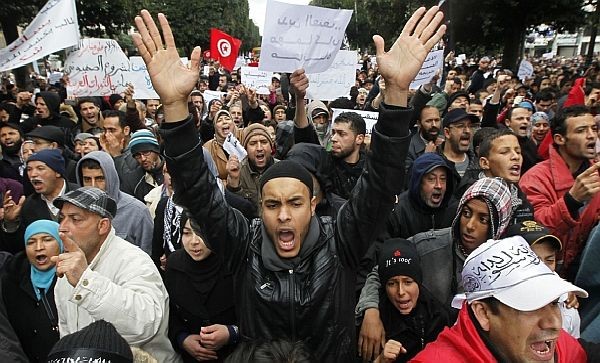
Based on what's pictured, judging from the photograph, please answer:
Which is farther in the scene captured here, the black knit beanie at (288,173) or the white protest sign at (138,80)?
the white protest sign at (138,80)

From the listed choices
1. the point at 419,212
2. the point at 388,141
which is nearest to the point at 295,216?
the point at 388,141

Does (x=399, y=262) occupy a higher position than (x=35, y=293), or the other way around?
(x=399, y=262)

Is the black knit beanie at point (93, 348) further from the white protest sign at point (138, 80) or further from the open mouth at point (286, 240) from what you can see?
the white protest sign at point (138, 80)

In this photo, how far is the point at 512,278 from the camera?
1781 millimetres

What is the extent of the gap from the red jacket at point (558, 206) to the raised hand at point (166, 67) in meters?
2.36

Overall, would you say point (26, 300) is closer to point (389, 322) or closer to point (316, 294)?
point (316, 294)

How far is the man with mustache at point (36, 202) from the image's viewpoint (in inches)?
151

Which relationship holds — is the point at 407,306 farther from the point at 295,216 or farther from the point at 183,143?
the point at 183,143

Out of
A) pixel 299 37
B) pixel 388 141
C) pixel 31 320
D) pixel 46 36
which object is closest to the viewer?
pixel 388 141

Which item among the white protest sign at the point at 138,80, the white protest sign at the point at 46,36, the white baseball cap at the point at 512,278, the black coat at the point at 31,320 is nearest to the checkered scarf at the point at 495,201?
the white baseball cap at the point at 512,278

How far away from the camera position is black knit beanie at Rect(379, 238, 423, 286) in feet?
8.66

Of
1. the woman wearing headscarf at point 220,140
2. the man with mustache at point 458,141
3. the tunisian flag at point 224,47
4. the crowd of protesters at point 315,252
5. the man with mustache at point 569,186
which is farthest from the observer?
the tunisian flag at point 224,47

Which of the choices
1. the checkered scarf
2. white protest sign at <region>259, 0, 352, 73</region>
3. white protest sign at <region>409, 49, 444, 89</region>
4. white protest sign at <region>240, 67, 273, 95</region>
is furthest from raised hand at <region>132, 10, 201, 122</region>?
white protest sign at <region>240, 67, 273, 95</region>

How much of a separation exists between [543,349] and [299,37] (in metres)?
3.29
